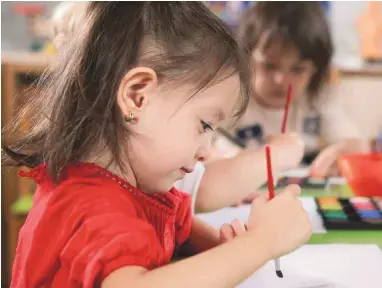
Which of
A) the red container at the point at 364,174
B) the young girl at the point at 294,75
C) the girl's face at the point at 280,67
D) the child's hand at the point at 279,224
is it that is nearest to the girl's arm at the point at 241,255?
the child's hand at the point at 279,224

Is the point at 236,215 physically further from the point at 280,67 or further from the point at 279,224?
the point at 280,67

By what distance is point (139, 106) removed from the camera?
54cm

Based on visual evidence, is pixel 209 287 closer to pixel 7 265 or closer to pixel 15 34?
pixel 7 265

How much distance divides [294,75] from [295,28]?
122mm

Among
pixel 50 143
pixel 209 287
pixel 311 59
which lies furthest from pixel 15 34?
pixel 209 287

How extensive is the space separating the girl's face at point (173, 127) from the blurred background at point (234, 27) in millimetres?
1415

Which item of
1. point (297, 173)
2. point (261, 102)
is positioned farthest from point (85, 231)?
point (261, 102)

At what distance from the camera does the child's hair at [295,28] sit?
145 centimetres

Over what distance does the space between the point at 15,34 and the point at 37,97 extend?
1.95 metres

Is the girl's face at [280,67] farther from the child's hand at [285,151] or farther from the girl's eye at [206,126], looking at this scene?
the girl's eye at [206,126]

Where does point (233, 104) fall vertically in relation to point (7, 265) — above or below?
above

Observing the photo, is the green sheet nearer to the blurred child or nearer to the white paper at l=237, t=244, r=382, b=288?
the white paper at l=237, t=244, r=382, b=288

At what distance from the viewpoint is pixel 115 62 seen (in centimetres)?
54

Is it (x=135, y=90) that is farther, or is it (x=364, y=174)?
(x=364, y=174)
